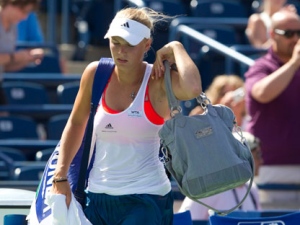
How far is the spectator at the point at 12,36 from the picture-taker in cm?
878

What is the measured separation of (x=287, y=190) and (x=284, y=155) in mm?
252

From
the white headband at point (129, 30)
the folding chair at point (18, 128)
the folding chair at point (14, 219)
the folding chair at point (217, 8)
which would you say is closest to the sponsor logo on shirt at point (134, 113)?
the white headband at point (129, 30)

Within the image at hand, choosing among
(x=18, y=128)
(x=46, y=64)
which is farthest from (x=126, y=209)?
(x=46, y=64)

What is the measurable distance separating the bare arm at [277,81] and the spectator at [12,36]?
7.51ft

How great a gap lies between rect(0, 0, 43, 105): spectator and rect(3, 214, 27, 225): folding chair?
3.80 metres

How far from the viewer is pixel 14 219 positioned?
16.5 ft

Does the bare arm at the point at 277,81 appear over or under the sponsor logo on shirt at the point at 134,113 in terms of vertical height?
under

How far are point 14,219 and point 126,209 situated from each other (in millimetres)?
583

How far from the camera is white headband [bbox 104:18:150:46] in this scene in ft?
15.3

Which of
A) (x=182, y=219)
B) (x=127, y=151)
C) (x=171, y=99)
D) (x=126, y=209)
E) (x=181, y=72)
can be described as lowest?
(x=182, y=219)

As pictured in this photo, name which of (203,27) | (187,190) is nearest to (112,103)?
(187,190)

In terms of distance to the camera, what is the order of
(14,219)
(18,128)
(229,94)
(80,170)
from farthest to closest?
(18,128), (229,94), (14,219), (80,170)

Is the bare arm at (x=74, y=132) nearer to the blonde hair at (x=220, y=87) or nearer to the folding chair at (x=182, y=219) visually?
the folding chair at (x=182, y=219)

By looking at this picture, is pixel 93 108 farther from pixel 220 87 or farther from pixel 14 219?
pixel 220 87
